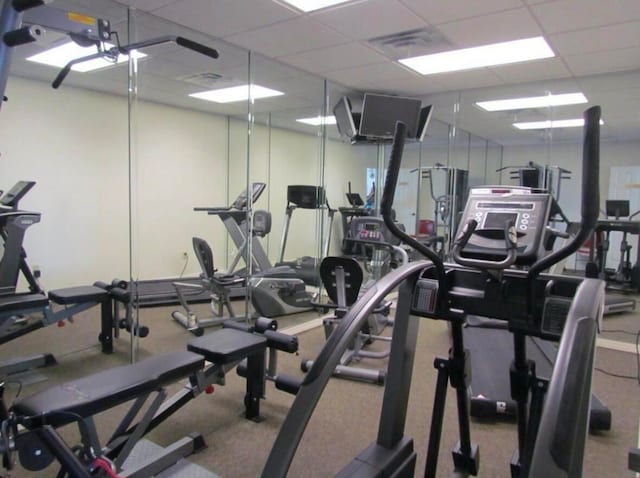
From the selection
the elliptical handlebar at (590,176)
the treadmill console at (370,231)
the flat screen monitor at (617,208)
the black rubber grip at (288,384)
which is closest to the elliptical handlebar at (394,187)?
the elliptical handlebar at (590,176)

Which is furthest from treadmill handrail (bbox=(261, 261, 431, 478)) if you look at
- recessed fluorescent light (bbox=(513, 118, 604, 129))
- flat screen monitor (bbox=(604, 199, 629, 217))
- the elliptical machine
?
flat screen monitor (bbox=(604, 199, 629, 217))

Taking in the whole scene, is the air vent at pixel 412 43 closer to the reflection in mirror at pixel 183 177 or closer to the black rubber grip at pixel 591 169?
the reflection in mirror at pixel 183 177

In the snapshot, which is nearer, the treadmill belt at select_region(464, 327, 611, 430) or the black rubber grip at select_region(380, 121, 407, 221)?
the black rubber grip at select_region(380, 121, 407, 221)

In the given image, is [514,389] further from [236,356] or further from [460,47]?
[460,47]

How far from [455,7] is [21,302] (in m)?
3.64

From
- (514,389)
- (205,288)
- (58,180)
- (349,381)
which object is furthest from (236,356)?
(58,180)

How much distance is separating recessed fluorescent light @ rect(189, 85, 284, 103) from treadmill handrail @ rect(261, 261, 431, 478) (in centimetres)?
422

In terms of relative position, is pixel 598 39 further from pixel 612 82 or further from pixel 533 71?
pixel 612 82

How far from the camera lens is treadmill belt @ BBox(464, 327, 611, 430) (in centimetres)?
263

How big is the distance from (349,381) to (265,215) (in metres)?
2.45

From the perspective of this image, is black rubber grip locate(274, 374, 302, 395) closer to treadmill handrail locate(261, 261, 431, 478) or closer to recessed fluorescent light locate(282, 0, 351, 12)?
treadmill handrail locate(261, 261, 431, 478)

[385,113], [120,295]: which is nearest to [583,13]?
[385,113]

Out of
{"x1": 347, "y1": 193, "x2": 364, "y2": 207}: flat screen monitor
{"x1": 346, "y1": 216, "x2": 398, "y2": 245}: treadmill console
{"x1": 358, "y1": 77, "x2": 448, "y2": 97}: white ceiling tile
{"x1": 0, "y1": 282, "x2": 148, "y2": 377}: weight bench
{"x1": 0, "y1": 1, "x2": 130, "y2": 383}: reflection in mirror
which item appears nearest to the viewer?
{"x1": 0, "y1": 282, "x2": 148, "y2": 377}: weight bench

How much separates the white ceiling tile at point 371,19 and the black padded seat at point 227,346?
2296mm
